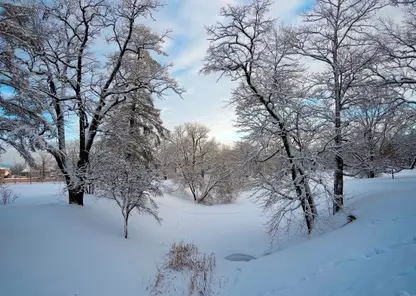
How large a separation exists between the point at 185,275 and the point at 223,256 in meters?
2.89

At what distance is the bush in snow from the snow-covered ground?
0.42m

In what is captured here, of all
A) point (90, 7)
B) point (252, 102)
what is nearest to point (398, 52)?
→ point (252, 102)

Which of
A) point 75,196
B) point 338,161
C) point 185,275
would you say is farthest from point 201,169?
point 185,275

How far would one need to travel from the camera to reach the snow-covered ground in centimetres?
536

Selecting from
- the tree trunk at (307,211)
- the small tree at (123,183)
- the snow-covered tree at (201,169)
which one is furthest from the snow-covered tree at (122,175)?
the snow-covered tree at (201,169)

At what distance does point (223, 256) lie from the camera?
11.7 m

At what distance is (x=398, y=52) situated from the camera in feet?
38.0

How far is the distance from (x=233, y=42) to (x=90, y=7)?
6.77 meters

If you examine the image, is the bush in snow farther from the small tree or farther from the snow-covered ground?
the small tree

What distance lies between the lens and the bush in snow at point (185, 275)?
25.8 ft

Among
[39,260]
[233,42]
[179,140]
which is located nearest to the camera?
[39,260]

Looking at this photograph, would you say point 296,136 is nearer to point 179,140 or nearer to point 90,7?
point 90,7

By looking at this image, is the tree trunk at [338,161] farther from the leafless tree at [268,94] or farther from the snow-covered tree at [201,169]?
the snow-covered tree at [201,169]

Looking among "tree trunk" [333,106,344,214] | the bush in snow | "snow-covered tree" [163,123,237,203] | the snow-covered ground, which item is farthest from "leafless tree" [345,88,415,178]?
"snow-covered tree" [163,123,237,203]
